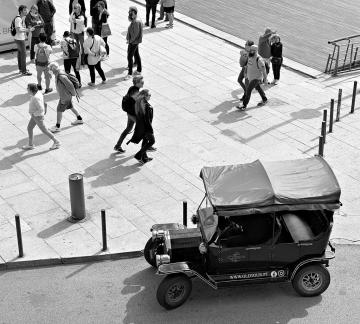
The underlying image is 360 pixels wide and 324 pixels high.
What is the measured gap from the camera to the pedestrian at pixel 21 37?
18.7 metres

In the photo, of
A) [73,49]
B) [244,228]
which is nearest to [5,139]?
[73,49]

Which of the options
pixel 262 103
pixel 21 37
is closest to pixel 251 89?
pixel 262 103

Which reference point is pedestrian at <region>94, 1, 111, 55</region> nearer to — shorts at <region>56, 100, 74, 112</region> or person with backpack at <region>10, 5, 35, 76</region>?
person with backpack at <region>10, 5, 35, 76</region>

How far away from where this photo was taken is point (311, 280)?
10.3 m

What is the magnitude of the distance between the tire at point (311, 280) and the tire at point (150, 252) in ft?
7.25

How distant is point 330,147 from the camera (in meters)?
15.3

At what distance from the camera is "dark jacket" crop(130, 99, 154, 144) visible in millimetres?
13953

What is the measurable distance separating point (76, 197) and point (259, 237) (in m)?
3.65

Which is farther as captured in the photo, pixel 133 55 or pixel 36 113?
pixel 133 55

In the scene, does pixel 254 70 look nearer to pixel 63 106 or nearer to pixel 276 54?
pixel 276 54

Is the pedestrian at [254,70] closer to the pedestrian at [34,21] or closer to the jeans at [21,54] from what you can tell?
the jeans at [21,54]

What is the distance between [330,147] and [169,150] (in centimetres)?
360

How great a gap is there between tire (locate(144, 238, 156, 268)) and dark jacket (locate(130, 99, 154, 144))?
3741mm

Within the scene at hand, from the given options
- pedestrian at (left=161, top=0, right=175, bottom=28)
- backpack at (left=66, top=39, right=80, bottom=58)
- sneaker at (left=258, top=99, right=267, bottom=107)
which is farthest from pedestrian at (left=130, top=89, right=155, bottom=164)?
pedestrian at (left=161, top=0, right=175, bottom=28)
